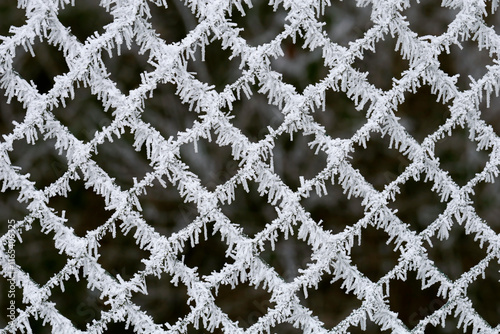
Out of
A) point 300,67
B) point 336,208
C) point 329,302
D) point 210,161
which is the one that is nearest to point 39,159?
point 210,161

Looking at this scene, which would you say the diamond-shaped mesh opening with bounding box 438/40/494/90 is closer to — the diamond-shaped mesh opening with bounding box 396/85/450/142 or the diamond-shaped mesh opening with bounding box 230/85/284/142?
the diamond-shaped mesh opening with bounding box 396/85/450/142

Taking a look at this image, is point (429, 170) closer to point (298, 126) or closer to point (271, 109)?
point (298, 126)

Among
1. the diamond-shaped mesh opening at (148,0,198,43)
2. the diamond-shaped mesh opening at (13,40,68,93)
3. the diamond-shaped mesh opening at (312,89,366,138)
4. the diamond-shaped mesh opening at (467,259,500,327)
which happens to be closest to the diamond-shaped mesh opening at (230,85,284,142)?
the diamond-shaped mesh opening at (312,89,366,138)

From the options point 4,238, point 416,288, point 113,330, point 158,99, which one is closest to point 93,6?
point 158,99

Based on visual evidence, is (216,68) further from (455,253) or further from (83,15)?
(455,253)

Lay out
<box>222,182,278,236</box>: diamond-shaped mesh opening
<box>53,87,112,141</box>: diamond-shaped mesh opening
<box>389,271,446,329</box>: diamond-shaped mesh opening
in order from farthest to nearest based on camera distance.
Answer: <box>389,271,446,329</box>: diamond-shaped mesh opening < <box>222,182,278,236</box>: diamond-shaped mesh opening < <box>53,87,112,141</box>: diamond-shaped mesh opening

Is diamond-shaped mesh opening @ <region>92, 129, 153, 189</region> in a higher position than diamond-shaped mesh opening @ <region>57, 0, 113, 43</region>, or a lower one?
lower
